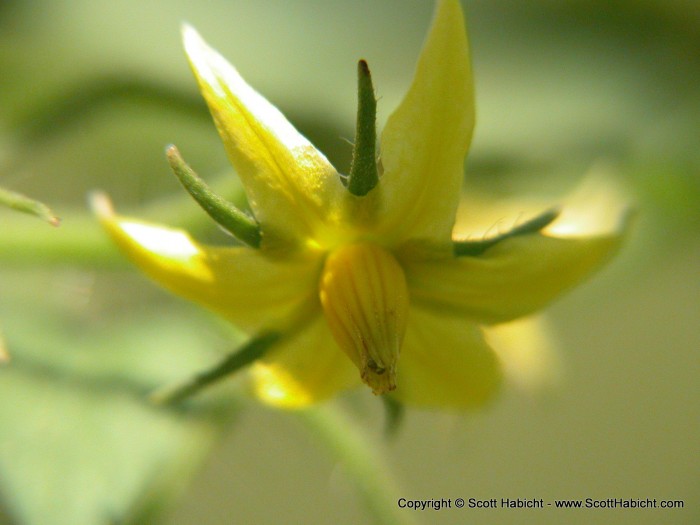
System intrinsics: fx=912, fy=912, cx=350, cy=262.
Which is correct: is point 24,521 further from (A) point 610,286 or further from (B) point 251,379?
(A) point 610,286

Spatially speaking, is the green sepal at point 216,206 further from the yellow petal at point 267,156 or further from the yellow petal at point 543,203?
the yellow petal at point 543,203

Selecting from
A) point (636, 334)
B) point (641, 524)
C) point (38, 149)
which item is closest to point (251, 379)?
point (38, 149)

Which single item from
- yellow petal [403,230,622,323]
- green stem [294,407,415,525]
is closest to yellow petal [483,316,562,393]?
green stem [294,407,415,525]

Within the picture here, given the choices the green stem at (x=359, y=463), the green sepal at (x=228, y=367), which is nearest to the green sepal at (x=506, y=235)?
the green sepal at (x=228, y=367)

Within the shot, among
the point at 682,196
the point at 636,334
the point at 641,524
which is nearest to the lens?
the point at 682,196

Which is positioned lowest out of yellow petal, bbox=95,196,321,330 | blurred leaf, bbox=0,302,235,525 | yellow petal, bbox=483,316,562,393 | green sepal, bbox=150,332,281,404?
yellow petal, bbox=483,316,562,393

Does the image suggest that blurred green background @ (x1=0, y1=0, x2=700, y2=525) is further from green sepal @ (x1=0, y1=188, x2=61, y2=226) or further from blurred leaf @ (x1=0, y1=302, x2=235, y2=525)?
green sepal @ (x1=0, y1=188, x2=61, y2=226)

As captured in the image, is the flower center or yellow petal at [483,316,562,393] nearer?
the flower center
